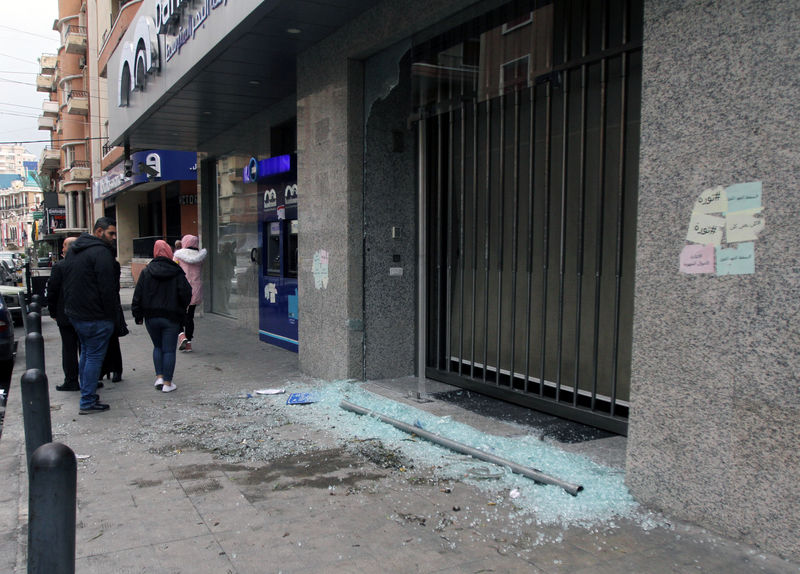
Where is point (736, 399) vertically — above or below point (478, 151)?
below

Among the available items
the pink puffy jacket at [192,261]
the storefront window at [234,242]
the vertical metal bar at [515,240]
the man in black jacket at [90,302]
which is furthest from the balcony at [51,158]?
the vertical metal bar at [515,240]

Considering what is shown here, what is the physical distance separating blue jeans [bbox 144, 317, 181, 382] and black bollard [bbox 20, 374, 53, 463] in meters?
3.12

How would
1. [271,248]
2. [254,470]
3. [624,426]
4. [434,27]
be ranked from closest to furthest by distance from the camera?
[254,470] < [624,426] < [434,27] < [271,248]

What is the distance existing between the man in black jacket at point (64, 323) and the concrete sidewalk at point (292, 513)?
1.20 metres

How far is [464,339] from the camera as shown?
22.6 ft

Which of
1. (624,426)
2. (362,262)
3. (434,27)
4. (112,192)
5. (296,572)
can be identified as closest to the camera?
(296,572)

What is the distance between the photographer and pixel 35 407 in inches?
155

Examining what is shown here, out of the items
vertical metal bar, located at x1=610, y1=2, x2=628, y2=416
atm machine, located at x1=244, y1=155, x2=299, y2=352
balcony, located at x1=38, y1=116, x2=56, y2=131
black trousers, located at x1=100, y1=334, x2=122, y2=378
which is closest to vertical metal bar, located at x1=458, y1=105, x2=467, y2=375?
vertical metal bar, located at x1=610, y1=2, x2=628, y2=416

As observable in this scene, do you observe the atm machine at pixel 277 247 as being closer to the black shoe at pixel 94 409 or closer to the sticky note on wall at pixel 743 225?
the black shoe at pixel 94 409

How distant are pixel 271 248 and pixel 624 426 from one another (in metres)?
7.05

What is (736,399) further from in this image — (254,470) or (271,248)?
(271,248)

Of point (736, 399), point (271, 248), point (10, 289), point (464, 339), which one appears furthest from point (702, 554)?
point (10, 289)

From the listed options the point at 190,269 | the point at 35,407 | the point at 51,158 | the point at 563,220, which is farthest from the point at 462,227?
the point at 51,158

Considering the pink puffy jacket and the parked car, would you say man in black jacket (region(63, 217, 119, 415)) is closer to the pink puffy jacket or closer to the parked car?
the parked car
